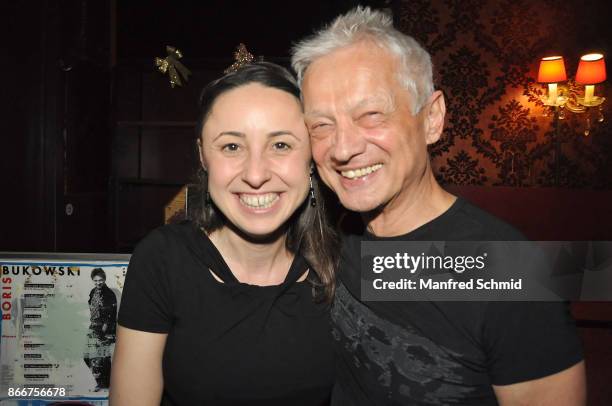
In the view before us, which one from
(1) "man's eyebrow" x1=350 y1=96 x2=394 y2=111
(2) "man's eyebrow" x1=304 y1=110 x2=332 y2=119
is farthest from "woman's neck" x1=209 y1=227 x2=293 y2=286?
(1) "man's eyebrow" x1=350 y1=96 x2=394 y2=111

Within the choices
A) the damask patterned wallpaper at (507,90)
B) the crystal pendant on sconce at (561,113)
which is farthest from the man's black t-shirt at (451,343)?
the crystal pendant on sconce at (561,113)

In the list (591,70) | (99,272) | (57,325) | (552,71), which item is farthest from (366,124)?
(591,70)

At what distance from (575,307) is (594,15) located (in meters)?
3.23

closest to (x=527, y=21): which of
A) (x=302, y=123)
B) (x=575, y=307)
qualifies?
(x=575, y=307)

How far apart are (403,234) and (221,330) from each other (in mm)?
619

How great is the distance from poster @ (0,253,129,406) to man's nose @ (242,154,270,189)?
0.62 m

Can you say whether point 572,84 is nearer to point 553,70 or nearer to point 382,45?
point 553,70

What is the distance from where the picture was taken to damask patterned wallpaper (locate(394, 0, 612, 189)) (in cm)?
532

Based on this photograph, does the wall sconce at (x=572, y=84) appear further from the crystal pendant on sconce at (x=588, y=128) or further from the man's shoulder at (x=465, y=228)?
the man's shoulder at (x=465, y=228)

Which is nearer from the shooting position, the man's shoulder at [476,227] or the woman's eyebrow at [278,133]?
the man's shoulder at [476,227]

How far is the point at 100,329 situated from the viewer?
174 centimetres

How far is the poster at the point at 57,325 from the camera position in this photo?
1.72m

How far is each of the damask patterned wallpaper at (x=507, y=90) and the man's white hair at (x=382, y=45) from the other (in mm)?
4168

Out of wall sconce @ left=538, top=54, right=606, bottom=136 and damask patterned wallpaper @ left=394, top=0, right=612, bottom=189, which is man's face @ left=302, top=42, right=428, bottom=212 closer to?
damask patterned wallpaper @ left=394, top=0, right=612, bottom=189
